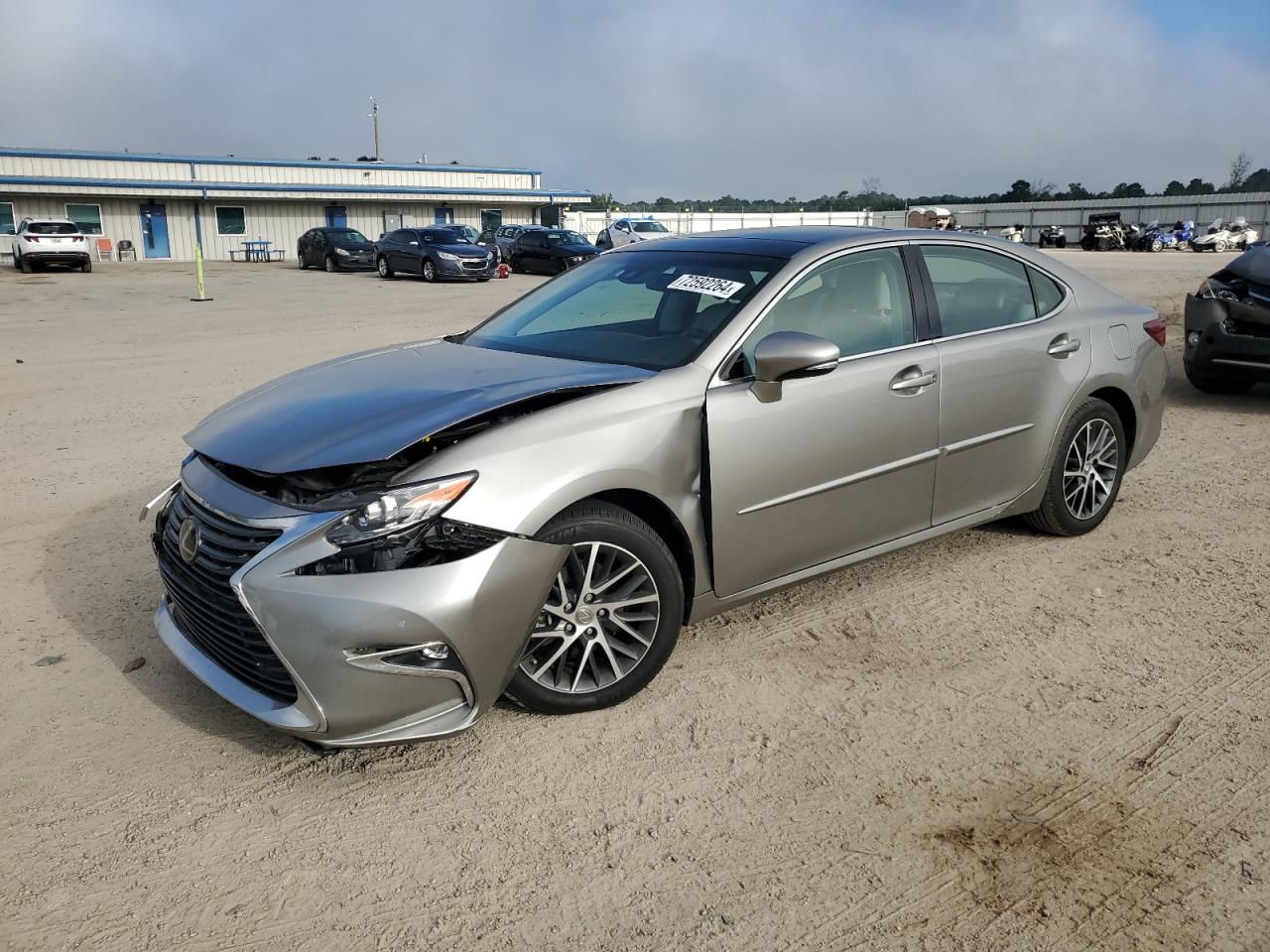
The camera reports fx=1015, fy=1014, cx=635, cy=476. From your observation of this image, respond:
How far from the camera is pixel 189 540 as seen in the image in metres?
3.33

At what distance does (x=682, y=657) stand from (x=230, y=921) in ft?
6.33

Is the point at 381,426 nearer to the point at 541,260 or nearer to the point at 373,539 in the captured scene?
the point at 373,539

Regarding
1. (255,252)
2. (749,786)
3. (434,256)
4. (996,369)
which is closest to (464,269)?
(434,256)

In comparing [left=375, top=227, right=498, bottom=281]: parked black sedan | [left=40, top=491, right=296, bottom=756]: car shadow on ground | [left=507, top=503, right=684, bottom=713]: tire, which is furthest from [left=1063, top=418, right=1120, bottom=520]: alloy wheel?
[left=375, top=227, right=498, bottom=281]: parked black sedan

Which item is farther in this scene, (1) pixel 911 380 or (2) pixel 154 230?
(2) pixel 154 230

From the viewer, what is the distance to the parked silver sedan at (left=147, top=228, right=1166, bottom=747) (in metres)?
3.00

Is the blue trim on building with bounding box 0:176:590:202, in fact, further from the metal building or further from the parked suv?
the parked suv

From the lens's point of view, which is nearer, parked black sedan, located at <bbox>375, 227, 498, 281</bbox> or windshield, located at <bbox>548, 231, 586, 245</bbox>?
parked black sedan, located at <bbox>375, 227, 498, 281</bbox>

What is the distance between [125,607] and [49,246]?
33026 millimetres

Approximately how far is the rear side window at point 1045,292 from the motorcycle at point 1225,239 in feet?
147

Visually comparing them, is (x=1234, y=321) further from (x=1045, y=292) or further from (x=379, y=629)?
(x=379, y=629)

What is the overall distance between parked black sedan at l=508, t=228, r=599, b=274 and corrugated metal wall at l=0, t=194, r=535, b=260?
680 inches

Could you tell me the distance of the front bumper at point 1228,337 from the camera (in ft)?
27.5

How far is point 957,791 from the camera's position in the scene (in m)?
3.09
